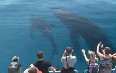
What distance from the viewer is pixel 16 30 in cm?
2214

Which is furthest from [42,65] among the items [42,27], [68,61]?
[42,27]

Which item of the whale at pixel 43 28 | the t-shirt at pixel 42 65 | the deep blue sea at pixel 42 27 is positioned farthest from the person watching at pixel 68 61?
the whale at pixel 43 28

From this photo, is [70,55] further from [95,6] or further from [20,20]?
[95,6]

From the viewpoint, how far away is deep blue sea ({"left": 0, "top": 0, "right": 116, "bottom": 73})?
19.5 metres

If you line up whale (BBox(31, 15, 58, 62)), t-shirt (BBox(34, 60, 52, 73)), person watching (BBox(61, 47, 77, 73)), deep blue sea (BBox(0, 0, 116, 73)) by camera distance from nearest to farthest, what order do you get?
t-shirt (BBox(34, 60, 52, 73)) → person watching (BBox(61, 47, 77, 73)) → deep blue sea (BBox(0, 0, 116, 73)) → whale (BBox(31, 15, 58, 62))

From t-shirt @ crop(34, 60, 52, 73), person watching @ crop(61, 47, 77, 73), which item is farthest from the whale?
t-shirt @ crop(34, 60, 52, 73)

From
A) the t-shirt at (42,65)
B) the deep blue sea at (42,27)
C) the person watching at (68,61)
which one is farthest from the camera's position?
the deep blue sea at (42,27)

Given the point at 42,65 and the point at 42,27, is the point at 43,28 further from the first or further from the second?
the point at 42,65

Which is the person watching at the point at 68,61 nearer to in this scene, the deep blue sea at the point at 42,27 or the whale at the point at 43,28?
the deep blue sea at the point at 42,27

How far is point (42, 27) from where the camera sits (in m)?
22.2

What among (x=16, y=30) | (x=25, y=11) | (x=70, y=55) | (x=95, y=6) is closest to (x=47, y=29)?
(x=16, y=30)

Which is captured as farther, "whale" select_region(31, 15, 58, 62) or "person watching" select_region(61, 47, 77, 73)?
"whale" select_region(31, 15, 58, 62)

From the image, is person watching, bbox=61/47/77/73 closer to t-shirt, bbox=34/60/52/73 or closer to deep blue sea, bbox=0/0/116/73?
t-shirt, bbox=34/60/52/73

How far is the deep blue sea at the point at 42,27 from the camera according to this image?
19.5 metres
